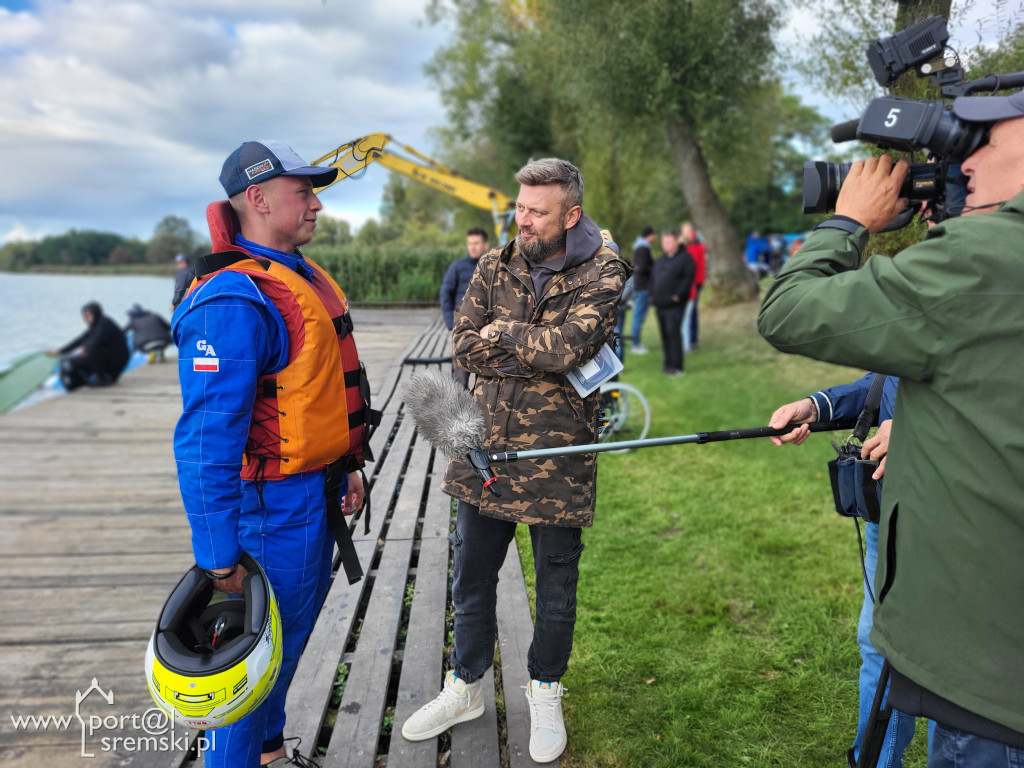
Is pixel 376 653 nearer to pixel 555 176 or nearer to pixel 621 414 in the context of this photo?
pixel 555 176

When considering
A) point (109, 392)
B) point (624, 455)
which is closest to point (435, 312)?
point (109, 392)

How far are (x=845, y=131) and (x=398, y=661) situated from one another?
2914 mm

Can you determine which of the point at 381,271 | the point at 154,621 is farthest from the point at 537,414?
the point at 381,271

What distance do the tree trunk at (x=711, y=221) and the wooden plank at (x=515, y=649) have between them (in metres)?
12.6

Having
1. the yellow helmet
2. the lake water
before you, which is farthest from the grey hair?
the lake water

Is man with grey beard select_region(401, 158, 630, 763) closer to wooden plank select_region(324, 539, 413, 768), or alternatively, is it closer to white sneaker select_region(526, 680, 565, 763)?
white sneaker select_region(526, 680, 565, 763)

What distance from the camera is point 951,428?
52.1 inches

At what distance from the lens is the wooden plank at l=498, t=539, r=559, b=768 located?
266 cm

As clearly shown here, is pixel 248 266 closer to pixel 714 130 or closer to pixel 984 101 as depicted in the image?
pixel 984 101

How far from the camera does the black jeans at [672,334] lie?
420 inches

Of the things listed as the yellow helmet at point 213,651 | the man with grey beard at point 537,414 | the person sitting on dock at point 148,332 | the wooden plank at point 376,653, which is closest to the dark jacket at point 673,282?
the wooden plank at point 376,653

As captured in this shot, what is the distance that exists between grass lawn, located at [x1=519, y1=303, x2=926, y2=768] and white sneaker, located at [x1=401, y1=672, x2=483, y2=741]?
0.45m

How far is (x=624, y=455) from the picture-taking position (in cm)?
706

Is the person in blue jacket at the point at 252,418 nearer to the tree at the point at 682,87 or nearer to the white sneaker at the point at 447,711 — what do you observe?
the white sneaker at the point at 447,711
